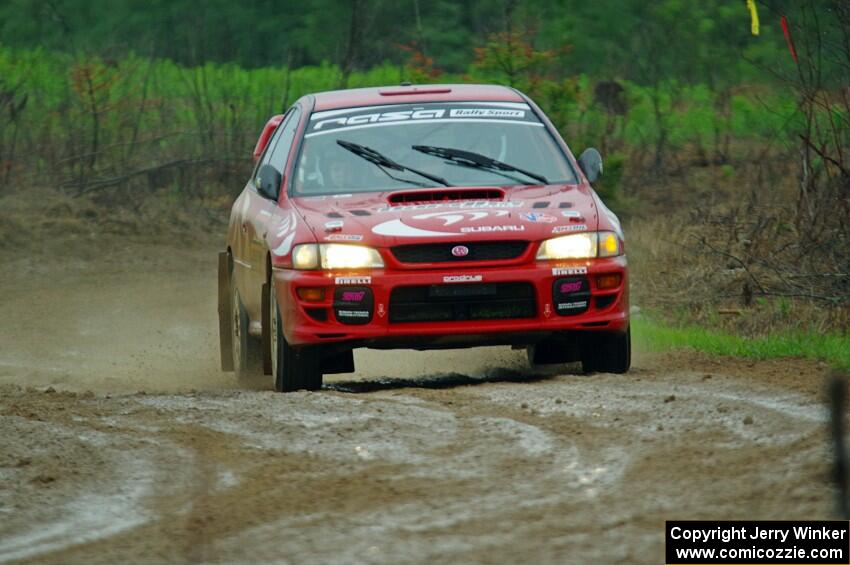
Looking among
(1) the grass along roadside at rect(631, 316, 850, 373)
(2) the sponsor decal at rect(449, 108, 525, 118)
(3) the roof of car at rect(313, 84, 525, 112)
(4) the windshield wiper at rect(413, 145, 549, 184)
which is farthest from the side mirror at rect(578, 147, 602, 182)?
(1) the grass along roadside at rect(631, 316, 850, 373)

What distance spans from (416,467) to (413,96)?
4.42m

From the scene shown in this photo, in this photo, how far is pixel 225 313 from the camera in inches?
452

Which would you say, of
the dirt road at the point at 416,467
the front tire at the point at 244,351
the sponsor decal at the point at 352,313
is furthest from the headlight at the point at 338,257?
the front tire at the point at 244,351

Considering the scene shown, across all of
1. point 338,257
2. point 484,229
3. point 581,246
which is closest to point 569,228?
point 581,246

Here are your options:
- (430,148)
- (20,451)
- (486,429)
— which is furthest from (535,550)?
(430,148)

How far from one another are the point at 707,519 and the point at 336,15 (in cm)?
3171

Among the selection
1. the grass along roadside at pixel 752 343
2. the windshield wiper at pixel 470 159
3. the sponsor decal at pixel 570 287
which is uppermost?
the windshield wiper at pixel 470 159

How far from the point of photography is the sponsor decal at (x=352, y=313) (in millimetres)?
8562

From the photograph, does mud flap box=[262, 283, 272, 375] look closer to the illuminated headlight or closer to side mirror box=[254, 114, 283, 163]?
the illuminated headlight

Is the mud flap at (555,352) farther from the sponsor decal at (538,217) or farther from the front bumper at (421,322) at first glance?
the sponsor decal at (538,217)

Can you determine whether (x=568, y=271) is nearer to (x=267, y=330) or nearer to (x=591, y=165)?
(x=591, y=165)

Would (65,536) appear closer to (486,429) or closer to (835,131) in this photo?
(486,429)

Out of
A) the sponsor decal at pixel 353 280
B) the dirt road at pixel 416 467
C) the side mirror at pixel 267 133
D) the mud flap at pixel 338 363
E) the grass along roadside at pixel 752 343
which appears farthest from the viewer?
the side mirror at pixel 267 133

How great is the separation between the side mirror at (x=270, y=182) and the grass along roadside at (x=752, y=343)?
→ 307cm
